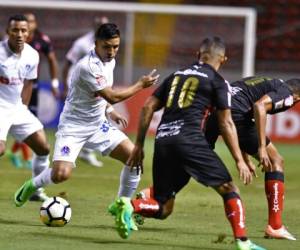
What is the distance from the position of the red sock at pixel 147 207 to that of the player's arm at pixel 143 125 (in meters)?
0.37

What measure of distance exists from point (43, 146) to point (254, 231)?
3129 mm

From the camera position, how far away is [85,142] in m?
10.9

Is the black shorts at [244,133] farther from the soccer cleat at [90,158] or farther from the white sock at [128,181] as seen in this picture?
the soccer cleat at [90,158]

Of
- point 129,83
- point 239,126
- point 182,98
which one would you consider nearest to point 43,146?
point 239,126

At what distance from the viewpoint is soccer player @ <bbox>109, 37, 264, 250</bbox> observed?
8.91m

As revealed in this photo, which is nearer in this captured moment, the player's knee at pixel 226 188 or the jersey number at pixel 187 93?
the player's knee at pixel 226 188

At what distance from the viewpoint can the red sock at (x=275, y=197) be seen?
10039 millimetres

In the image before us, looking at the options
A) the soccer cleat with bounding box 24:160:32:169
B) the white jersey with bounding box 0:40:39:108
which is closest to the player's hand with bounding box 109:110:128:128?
the white jersey with bounding box 0:40:39:108

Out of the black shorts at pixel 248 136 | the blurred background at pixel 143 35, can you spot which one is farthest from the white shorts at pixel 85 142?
the blurred background at pixel 143 35

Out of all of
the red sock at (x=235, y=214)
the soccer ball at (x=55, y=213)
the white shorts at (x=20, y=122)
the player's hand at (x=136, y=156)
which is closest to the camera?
the red sock at (x=235, y=214)

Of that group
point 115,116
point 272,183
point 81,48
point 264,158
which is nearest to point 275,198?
point 272,183

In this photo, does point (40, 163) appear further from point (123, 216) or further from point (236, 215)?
point (236, 215)

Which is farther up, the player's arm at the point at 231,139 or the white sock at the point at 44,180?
the player's arm at the point at 231,139

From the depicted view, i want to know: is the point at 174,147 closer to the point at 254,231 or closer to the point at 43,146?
the point at 254,231
